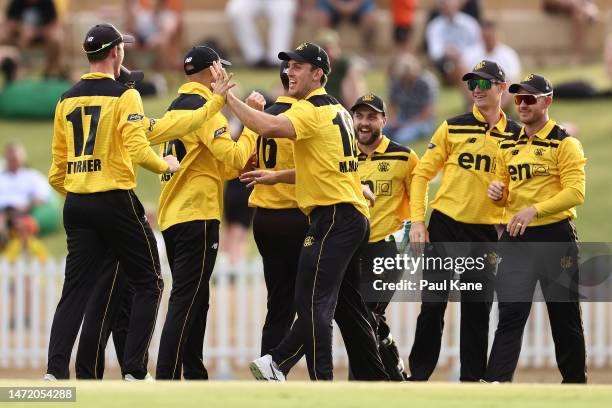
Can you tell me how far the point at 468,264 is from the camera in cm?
1104

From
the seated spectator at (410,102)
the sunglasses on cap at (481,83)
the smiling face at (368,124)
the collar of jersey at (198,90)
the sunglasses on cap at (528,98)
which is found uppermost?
the seated spectator at (410,102)

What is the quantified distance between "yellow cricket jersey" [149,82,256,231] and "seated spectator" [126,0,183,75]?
44.4ft

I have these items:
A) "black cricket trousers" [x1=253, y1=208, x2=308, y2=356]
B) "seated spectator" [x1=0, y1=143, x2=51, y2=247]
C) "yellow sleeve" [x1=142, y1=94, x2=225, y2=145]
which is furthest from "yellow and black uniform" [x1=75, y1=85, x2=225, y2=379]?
"seated spectator" [x1=0, y1=143, x2=51, y2=247]

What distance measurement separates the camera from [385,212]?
1125 cm

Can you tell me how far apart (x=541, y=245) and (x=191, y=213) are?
2494mm

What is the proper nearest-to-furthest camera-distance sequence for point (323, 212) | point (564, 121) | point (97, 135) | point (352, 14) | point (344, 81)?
point (97, 135) → point (323, 212) → point (344, 81) → point (564, 121) → point (352, 14)

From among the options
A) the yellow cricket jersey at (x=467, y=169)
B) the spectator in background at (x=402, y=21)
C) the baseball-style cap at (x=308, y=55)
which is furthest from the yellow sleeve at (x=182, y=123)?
the spectator in background at (x=402, y=21)

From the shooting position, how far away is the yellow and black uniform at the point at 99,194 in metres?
9.84

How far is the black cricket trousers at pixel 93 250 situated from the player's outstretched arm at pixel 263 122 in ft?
3.08

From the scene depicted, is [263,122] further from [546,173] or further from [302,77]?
[546,173]

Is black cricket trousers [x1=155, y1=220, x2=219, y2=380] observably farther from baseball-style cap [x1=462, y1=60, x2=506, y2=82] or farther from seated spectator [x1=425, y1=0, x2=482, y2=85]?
seated spectator [x1=425, y1=0, x2=482, y2=85]

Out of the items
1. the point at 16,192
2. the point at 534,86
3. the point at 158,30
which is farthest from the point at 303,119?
the point at 158,30

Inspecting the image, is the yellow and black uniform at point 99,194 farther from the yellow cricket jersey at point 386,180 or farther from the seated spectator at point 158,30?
the seated spectator at point 158,30

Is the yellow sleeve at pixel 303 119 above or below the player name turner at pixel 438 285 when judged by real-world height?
above
